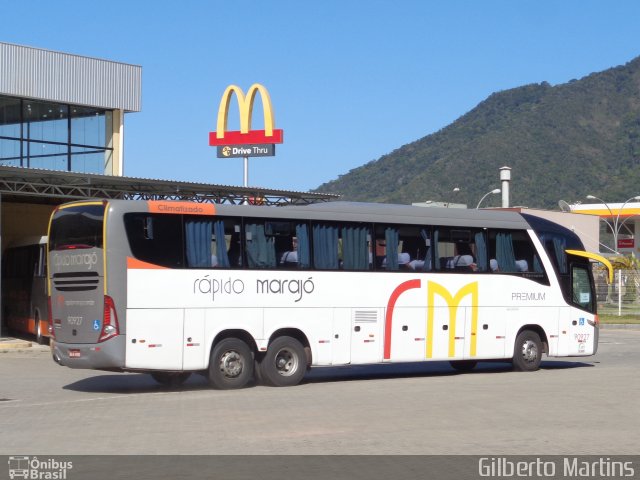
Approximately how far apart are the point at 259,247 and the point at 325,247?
1.43m

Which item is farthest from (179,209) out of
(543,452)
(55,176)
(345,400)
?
(55,176)

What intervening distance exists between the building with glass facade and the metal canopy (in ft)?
7.56

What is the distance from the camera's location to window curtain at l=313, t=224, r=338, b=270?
1941 centimetres

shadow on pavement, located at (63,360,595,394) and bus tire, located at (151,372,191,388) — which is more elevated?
bus tire, located at (151,372,191,388)

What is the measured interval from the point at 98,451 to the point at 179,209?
742 cm

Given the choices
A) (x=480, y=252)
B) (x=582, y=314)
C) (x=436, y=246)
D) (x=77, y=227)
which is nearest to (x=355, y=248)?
(x=436, y=246)

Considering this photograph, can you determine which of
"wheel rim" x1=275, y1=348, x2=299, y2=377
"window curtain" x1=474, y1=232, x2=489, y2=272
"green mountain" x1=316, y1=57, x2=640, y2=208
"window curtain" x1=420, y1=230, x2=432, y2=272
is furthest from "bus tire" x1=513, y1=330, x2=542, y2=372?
"green mountain" x1=316, y1=57, x2=640, y2=208

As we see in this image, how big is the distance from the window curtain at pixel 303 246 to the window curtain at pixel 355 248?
792mm

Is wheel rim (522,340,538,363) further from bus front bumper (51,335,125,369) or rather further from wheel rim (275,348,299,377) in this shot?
bus front bumper (51,335,125,369)

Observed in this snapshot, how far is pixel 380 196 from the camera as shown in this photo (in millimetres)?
149625

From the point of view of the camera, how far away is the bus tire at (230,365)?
1803 cm

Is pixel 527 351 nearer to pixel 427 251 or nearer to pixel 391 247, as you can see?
pixel 427 251

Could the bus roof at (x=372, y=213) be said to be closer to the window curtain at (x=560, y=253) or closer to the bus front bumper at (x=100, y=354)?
the window curtain at (x=560, y=253)
